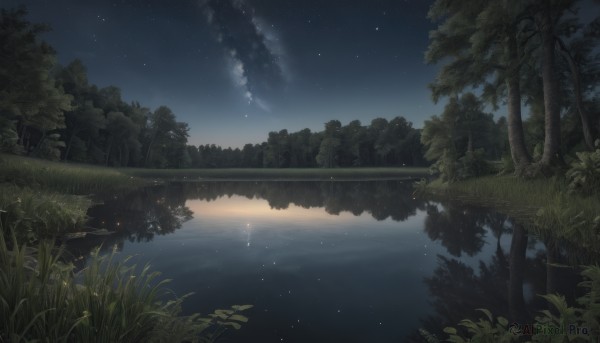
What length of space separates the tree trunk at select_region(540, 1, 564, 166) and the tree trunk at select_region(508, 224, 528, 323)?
7942mm

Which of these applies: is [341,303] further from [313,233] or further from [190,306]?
[313,233]

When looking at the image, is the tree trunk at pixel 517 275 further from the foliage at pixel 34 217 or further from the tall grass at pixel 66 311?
the foliage at pixel 34 217

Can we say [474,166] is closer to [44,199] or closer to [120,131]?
[44,199]

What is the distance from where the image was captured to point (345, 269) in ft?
21.5

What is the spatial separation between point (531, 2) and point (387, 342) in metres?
19.1

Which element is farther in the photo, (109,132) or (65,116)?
(109,132)

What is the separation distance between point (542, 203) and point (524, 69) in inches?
538

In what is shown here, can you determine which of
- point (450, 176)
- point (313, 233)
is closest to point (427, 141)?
point (450, 176)

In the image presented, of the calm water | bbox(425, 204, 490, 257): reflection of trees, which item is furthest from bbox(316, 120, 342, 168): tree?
the calm water

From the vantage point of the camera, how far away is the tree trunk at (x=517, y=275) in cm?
437

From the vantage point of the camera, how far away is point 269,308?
471cm

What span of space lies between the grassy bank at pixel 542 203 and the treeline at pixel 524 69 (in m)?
1.44

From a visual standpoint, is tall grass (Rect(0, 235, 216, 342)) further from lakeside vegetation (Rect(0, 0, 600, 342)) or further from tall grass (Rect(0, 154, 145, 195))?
tall grass (Rect(0, 154, 145, 195))

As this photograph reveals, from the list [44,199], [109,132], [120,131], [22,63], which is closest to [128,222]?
[44,199]
